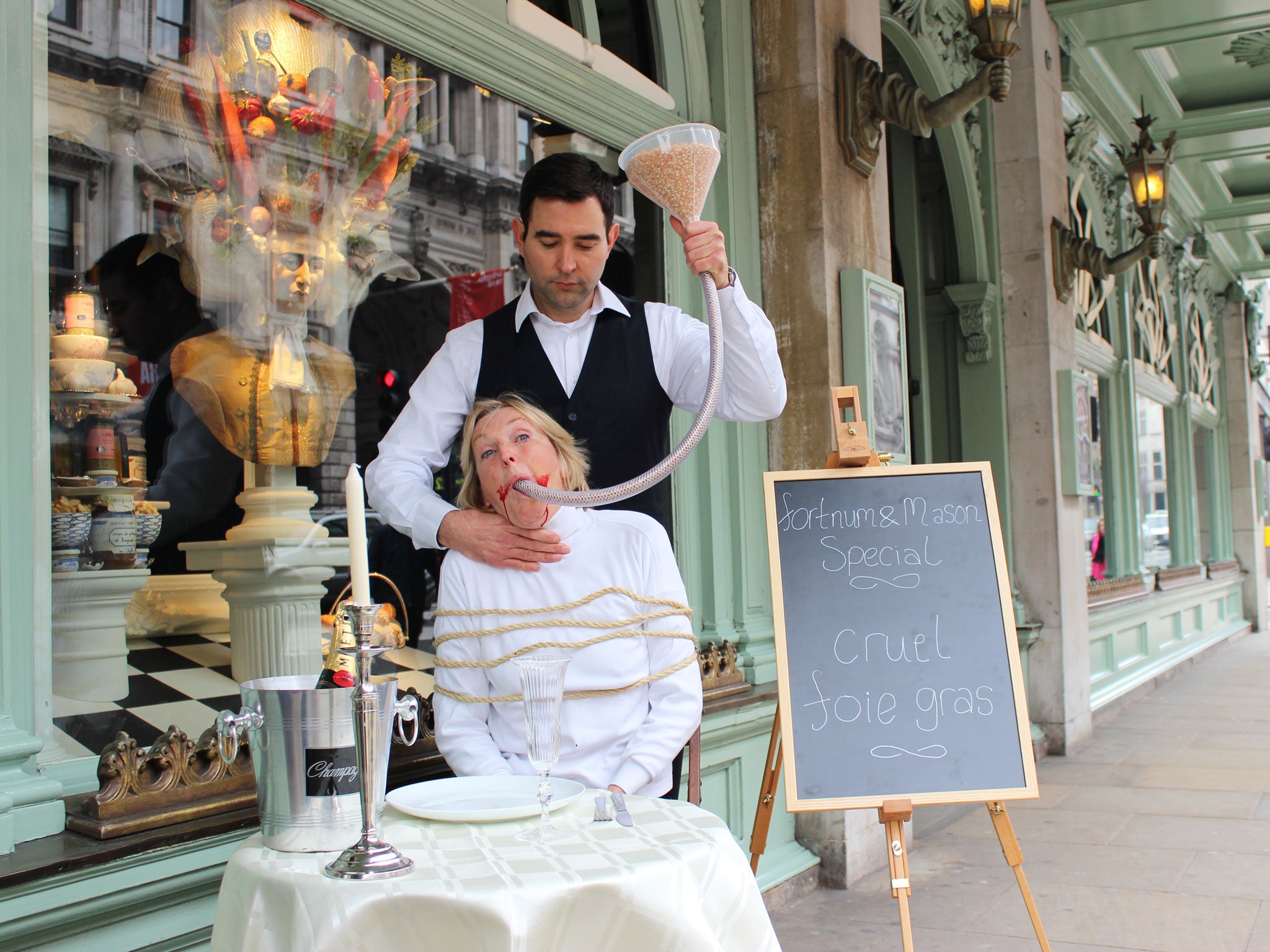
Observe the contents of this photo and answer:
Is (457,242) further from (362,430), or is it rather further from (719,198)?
(719,198)

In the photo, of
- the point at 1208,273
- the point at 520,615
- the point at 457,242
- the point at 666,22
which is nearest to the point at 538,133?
the point at 457,242

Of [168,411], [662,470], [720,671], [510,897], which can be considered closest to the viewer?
[510,897]

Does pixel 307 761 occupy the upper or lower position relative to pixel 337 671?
lower

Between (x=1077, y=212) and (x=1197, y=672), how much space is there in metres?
5.05

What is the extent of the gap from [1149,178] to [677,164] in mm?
6419

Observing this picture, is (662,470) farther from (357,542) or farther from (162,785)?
(162,785)

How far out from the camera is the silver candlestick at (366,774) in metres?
1.42

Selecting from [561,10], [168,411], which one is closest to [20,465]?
[168,411]

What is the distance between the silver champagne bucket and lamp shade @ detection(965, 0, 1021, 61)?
3.81m

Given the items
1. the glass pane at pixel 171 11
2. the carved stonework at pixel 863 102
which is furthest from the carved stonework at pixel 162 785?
the carved stonework at pixel 863 102

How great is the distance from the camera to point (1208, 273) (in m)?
13.6

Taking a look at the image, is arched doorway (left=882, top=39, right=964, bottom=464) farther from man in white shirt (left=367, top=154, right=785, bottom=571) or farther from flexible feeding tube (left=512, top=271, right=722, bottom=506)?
flexible feeding tube (left=512, top=271, right=722, bottom=506)

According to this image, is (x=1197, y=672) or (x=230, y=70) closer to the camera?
(x=230, y=70)

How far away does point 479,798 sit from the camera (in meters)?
1.75
